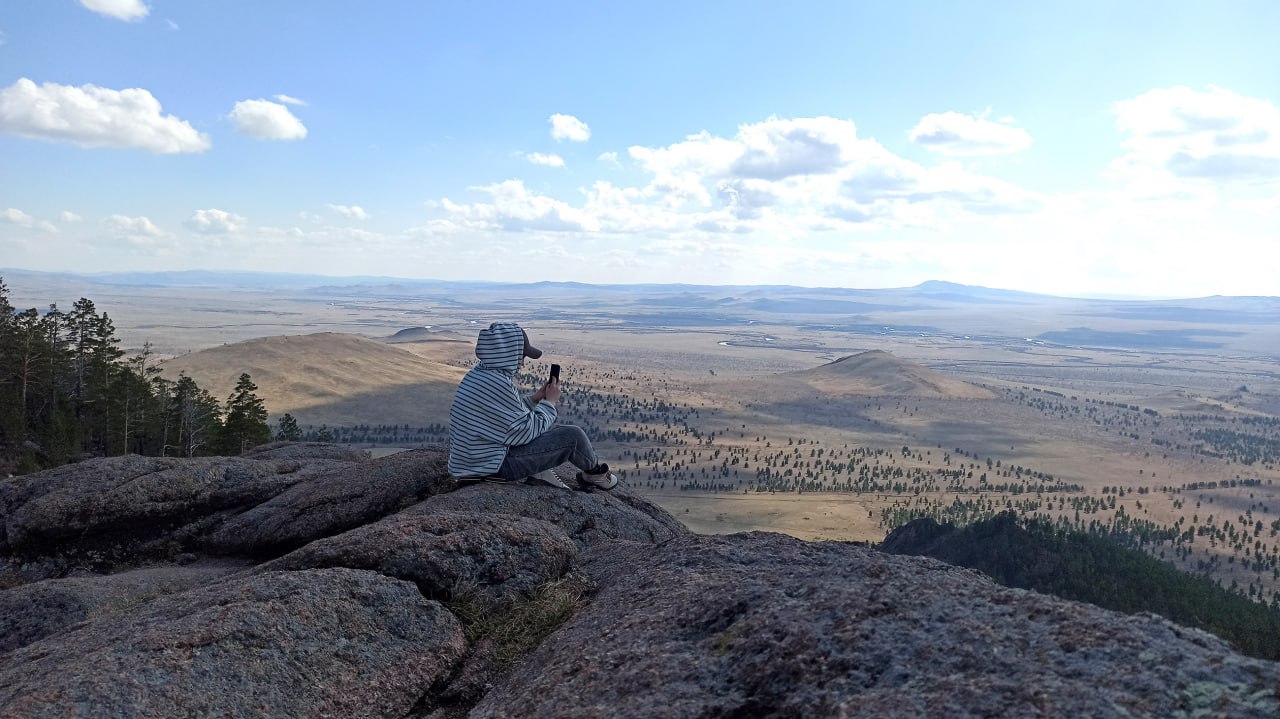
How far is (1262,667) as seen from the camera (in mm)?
4109

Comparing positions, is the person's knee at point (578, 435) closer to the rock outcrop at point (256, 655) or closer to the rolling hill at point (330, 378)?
the rock outcrop at point (256, 655)

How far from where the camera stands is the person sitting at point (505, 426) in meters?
11.5

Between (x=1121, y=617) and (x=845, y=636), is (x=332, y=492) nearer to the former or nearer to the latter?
(x=845, y=636)

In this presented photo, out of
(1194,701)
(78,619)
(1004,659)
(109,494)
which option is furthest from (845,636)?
(109,494)

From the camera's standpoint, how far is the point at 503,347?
11.5 m

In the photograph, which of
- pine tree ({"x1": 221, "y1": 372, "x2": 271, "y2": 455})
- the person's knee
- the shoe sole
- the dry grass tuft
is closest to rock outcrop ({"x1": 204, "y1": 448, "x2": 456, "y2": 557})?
the shoe sole

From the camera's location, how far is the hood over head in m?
11.5

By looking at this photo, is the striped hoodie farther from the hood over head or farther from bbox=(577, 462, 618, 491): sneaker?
bbox=(577, 462, 618, 491): sneaker

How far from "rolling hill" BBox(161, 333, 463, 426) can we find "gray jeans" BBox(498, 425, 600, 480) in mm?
134924

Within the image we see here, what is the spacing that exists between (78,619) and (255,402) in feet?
144

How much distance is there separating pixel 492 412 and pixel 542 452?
1120mm

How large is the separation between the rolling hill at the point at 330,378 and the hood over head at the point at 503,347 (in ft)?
445

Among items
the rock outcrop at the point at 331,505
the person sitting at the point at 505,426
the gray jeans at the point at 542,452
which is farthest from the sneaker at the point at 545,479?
the rock outcrop at the point at 331,505

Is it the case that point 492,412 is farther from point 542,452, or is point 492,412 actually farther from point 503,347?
point 542,452
